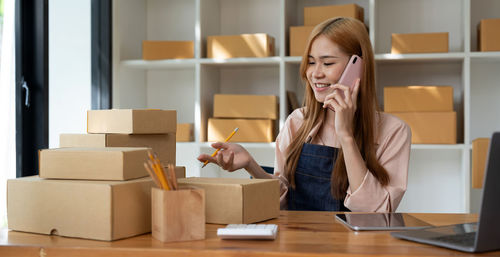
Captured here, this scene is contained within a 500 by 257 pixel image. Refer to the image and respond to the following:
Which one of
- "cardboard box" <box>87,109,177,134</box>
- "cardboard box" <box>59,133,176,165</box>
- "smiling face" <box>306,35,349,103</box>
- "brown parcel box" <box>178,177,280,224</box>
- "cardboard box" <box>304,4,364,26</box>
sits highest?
"cardboard box" <box>304,4,364,26</box>

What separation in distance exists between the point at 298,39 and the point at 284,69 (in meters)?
0.19

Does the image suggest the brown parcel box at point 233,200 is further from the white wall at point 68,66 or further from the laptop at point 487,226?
the white wall at point 68,66

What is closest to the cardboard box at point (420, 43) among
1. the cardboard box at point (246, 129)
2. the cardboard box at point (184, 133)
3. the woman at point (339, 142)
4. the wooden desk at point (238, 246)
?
the cardboard box at point (246, 129)

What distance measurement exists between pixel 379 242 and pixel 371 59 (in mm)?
1012

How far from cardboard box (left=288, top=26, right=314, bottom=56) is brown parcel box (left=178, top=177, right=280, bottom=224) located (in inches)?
75.7

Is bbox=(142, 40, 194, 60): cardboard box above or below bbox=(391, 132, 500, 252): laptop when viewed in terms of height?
above

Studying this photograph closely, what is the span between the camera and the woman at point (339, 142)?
175cm

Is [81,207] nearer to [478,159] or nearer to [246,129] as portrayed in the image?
[246,129]

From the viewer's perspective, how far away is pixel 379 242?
1.06 m

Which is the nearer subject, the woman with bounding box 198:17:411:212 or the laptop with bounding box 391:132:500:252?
the laptop with bounding box 391:132:500:252

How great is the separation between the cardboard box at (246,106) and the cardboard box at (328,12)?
493 mm

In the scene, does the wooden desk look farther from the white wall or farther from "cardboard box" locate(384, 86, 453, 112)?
"cardboard box" locate(384, 86, 453, 112)

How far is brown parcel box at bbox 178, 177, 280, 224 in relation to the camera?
3.98 ft

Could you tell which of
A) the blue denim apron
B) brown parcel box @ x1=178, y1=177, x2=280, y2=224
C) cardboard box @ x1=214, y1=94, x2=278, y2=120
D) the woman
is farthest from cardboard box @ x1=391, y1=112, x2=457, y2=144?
brown parcel box @ x1=178, y1=177, x2=280, y2=224
